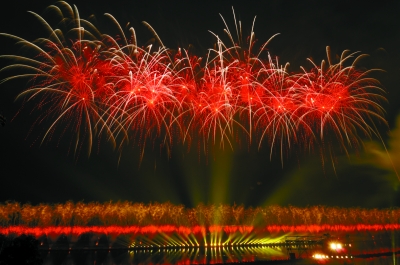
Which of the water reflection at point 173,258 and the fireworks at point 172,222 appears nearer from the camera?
the water reflection at point 173,258

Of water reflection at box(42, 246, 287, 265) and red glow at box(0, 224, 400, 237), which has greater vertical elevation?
red glow at box(0, 224, 400, 237)

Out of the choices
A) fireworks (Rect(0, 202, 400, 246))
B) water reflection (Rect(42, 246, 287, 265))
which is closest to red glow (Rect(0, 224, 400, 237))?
fireworks (Rect(0, 202, 400, 246))

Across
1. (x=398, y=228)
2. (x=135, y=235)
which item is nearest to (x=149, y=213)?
(x=135, y=235)

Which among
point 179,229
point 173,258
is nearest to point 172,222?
point 179,229

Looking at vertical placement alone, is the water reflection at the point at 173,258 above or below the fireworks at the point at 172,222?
below

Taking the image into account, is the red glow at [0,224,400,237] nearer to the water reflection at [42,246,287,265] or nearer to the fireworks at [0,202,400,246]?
the fireworks at [0,202,400,246]

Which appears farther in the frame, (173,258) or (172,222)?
(172,222)

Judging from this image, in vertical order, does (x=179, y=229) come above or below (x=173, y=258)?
above

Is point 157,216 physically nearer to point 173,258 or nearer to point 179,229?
point 179,229

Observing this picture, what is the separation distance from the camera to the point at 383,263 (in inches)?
1019

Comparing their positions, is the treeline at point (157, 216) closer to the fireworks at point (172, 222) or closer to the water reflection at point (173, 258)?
the fireworks at point (172, 222)

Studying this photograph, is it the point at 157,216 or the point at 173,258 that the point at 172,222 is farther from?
the point at 173,258

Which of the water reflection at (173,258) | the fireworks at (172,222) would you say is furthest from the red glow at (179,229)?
the water reflection at (173,258)

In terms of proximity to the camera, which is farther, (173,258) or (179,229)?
(179,229)
